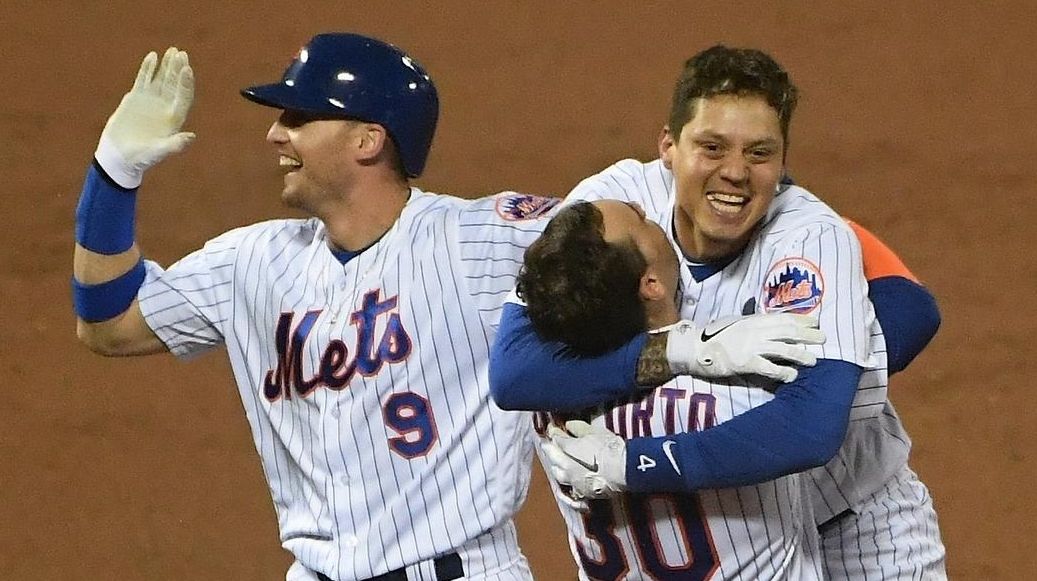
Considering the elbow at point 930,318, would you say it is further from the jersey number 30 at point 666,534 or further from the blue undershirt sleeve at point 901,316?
the jersey number 30 at point 666,534

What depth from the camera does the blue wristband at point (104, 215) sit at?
9.57 feet

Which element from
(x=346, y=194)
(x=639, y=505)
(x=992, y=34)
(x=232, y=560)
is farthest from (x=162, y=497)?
(x=992, y=34)

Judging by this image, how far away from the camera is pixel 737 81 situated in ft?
8.36

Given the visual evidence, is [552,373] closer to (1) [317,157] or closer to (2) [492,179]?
(1) [317,157]

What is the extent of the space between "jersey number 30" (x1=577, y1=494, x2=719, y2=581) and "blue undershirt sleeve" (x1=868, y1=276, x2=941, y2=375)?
1.35 ft

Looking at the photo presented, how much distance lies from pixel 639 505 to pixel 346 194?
2.85 ft

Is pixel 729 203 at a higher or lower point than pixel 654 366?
higher

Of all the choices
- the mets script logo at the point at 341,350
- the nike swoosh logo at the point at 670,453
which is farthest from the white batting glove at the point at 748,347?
the mets script logo at the point at 341,350

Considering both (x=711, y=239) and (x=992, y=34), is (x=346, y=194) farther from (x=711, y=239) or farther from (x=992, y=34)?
(x=992, y=34)

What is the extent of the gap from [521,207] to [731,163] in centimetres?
49

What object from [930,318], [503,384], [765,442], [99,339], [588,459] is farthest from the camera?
[99,339]

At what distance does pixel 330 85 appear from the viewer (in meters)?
2.91

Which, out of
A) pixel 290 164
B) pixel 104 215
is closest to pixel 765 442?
pixel 290 164

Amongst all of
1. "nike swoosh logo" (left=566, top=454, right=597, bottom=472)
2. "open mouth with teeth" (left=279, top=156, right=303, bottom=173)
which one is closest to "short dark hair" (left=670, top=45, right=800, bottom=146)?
"nike swoosh logo" (left=566, top=454, right=597, bottom=472)
